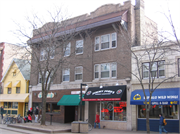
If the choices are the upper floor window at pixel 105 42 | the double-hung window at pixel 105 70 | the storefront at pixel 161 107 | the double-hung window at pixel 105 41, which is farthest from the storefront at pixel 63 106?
the storefront at pixel 161 107

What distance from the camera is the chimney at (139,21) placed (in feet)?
68.0

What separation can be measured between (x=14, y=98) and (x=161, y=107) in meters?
21.0

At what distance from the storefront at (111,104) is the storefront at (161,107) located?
3.99 feet

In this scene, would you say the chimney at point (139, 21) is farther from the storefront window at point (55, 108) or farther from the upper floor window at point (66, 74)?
the storefront window at point (55, 108)

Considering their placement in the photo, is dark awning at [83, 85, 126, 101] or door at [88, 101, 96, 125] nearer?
dark awning at [83, 85, 126, 101]

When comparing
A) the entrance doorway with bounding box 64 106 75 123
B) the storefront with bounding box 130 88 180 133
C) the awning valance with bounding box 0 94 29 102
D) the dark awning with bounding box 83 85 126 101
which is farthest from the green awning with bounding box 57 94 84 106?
the awning valance with bounding box 0 94 29 102

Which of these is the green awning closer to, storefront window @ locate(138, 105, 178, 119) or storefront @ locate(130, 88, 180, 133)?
storefront @ locate(130, 88, 180, 133)

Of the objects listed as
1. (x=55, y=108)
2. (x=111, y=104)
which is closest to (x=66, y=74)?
(x=55, y=108)

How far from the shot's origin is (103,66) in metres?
21.9

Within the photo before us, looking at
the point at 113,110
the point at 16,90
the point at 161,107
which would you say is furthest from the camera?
the point at 16,90

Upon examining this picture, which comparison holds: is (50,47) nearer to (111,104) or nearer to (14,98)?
(111,104)

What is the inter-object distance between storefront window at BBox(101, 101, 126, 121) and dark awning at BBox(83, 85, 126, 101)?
3.93ft

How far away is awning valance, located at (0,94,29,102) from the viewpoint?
29.0m

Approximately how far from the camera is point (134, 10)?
21.6 metres
